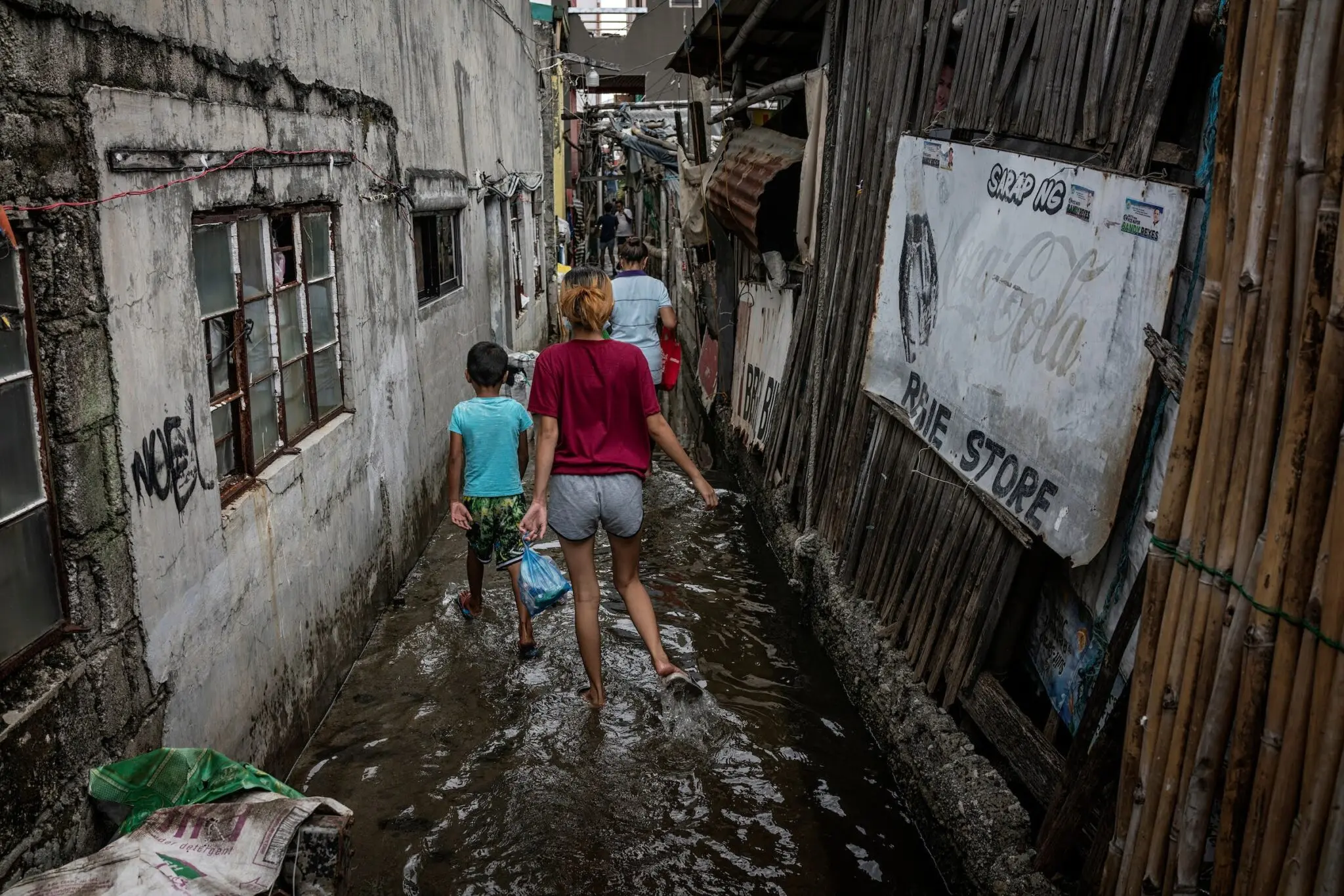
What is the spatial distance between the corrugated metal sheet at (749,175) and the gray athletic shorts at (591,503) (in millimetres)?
3465

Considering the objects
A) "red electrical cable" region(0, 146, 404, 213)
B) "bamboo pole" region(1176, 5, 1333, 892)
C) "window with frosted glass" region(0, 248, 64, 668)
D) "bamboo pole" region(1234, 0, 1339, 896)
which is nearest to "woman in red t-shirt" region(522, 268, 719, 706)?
"red electrical cable" region(0, 146, 404, 213)

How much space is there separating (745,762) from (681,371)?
12.1 meters

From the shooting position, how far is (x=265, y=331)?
15.4 ft

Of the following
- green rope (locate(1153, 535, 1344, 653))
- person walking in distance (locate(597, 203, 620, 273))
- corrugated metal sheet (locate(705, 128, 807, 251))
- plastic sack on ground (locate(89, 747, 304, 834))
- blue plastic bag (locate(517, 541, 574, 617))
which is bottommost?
person walking in distance (locate(597, 203, 620, 273))

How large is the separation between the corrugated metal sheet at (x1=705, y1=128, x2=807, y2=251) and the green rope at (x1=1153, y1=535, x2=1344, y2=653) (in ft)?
18.0

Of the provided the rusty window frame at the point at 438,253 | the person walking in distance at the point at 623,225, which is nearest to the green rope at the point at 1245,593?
the rusty window frame at the point at 438,253

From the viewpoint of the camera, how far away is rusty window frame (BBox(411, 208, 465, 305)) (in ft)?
27.5

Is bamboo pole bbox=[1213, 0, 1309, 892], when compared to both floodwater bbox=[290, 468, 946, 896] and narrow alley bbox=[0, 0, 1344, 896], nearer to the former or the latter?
narrow alley bbox=[0, 0, 1344, 896]

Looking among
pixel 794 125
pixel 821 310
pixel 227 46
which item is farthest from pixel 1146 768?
pixel 794 125

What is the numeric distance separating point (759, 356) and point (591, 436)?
434 cm

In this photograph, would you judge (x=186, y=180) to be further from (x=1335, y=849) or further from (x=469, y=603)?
(x=1335, y=849)

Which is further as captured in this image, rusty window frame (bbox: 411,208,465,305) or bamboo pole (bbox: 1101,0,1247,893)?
rusty window frame (bbox: 411,208,465,305)

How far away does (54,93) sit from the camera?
2.83m

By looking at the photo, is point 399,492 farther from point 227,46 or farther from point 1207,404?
point 1207,404
